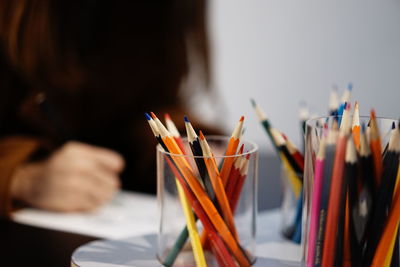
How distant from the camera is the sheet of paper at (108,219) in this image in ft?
1.99

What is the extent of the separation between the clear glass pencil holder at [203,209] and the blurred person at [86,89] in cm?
31

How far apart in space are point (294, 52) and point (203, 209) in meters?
0.82

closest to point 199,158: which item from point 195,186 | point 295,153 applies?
point 195,186

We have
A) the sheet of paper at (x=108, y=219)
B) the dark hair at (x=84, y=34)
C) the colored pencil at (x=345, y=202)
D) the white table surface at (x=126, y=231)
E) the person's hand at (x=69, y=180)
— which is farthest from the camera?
the dark hair at (x=84, y=34)

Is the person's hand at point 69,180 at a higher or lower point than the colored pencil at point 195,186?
lower

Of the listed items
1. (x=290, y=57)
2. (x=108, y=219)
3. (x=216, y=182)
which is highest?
(x=290, y=57)

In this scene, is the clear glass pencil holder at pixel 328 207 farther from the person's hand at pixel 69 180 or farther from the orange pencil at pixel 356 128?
the person's hand at pixel 69 180

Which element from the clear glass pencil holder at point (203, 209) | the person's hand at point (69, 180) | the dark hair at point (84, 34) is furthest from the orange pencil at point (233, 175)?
the dark hair at point (84, 34)

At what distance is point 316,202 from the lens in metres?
0.34

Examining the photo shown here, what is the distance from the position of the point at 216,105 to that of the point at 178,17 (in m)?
0.20

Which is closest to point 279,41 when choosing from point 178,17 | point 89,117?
point 178,17

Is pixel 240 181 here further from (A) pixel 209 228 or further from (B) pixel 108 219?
(B) pixel 108 219

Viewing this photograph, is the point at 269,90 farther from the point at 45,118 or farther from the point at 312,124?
the point at 312,124

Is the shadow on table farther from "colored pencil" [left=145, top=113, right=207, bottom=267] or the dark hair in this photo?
the dark hair
